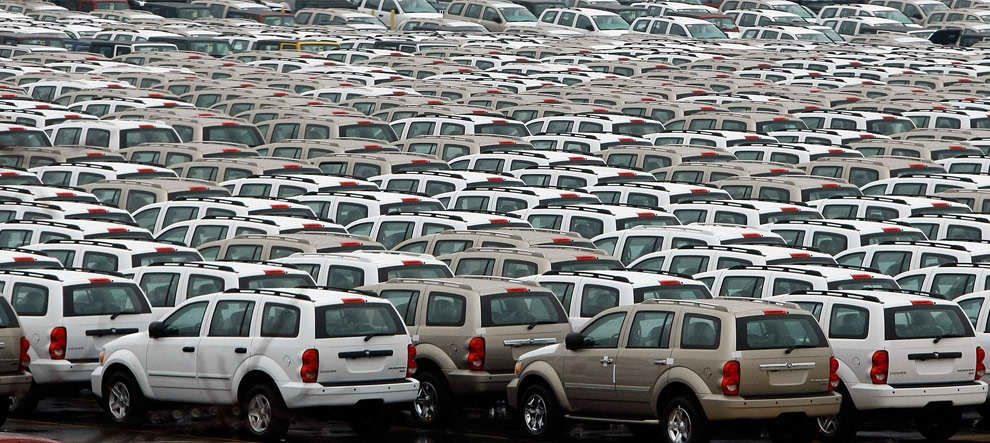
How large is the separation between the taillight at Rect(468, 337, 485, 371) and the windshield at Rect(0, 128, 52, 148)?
53.0 ft

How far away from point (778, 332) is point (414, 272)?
5.23 m

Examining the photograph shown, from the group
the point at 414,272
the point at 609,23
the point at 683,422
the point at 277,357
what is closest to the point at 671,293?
the point at 683,422

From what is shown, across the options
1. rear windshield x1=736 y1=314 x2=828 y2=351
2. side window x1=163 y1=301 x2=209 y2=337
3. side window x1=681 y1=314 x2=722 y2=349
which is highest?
rear windshield x1=736 y1=314 x2=828 y2=351

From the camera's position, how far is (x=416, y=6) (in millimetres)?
67125

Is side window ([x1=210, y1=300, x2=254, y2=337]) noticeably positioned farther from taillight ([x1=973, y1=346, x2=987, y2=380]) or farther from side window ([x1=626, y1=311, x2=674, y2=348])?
taillight ([x1=973, y1=346, x2=987, y2=380])

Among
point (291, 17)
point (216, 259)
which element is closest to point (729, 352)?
point (216, 259)

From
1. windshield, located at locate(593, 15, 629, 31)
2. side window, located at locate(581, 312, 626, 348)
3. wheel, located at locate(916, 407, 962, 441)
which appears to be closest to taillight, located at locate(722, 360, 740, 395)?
side window, located at locate(581, 312, 626, 348)

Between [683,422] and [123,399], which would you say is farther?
[123,399]

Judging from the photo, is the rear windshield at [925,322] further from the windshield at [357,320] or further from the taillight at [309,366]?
the taillight at [309,366]

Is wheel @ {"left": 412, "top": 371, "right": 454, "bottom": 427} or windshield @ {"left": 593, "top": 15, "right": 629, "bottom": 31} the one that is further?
windshield @ {"left": 593, "top": 15, "right": 629, "bottom": 31}

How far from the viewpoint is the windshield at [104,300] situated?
63.4 ft

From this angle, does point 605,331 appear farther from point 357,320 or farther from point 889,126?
point 889,126

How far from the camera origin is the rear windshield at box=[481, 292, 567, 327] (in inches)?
737

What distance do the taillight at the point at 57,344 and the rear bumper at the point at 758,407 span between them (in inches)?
250
